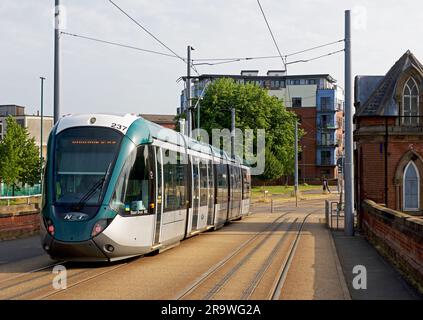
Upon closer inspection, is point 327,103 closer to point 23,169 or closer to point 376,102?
point 23,169

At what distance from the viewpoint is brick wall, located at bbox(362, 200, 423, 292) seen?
37.1ft

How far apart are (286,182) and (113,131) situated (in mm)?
84159

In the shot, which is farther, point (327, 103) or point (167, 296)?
point (327, 103)

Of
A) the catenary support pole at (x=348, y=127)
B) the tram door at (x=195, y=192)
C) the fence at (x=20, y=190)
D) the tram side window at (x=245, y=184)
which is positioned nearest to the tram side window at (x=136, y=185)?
the tram door at (x=195, y=192)

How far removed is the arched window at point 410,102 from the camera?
84.6 feet

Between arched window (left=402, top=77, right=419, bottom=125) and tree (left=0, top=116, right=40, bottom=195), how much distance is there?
99.2ft

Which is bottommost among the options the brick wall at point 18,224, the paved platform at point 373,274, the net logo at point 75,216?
the paved platform at point 373,274

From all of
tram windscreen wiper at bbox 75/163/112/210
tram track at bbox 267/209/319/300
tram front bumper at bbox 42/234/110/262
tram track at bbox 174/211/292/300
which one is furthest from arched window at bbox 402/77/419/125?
tram front bumper at bbox 42/234/110/262

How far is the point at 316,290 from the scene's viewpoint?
35.6 ft

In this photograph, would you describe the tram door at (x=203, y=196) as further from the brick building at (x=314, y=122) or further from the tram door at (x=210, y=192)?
the brick building at (x=314, y=122)

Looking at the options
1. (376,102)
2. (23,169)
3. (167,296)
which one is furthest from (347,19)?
(23,169)

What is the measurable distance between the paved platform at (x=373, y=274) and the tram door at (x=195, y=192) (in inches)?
159
